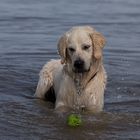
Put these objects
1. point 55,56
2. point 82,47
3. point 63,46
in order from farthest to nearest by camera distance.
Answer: point 55,56 < point 63,46 < point 82,47

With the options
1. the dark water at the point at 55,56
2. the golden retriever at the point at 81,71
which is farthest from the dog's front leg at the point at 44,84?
the golden retriever at the point at 81,71

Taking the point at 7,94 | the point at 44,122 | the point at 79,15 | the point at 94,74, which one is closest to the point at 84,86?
the point at 94,74

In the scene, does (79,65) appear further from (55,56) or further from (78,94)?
(55,56)

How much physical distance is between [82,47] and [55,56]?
4.52 m

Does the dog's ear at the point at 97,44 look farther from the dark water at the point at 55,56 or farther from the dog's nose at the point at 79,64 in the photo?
the dark water at the point at 55,56

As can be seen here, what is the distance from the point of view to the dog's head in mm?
8984

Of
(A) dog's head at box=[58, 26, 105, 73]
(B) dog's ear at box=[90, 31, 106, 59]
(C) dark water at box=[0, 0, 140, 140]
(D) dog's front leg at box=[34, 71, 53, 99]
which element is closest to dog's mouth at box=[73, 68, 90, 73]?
(A) dog's head at box=[58, 26, 105, 73]

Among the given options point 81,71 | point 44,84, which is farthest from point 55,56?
point 81,71

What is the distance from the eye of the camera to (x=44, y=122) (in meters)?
9.01

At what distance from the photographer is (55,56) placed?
1357cm

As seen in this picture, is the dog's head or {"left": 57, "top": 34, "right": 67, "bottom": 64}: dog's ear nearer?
the dog's head

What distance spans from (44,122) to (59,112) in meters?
0.49

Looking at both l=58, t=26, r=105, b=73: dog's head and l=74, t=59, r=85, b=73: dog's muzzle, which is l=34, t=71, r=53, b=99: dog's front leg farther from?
l=74, t=59, r=85, b=73: dog's muzzle

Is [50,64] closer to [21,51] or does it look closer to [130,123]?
[130,123]
